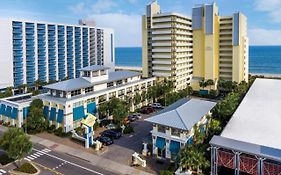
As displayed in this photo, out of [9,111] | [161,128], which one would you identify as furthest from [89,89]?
[161,128]

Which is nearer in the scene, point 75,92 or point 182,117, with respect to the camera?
point 182,117

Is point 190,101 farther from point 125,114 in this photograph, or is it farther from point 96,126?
point 96,126

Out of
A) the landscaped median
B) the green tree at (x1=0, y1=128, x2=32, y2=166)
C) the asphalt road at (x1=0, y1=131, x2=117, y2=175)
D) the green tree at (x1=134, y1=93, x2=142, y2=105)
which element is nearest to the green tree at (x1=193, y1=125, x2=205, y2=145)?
the asphalt road at (x1=0, y1=131, x2=117, y2=175)

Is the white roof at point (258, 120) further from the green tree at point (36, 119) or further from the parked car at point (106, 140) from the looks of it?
the green tree at point (36, 119)

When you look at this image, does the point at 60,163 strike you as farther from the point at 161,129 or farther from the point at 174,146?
the point at 174,146

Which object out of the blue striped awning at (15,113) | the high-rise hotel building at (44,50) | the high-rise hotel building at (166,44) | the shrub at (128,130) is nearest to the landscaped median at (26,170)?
the shrub at (128,130)

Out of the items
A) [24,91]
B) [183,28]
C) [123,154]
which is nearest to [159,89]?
[183,28]
